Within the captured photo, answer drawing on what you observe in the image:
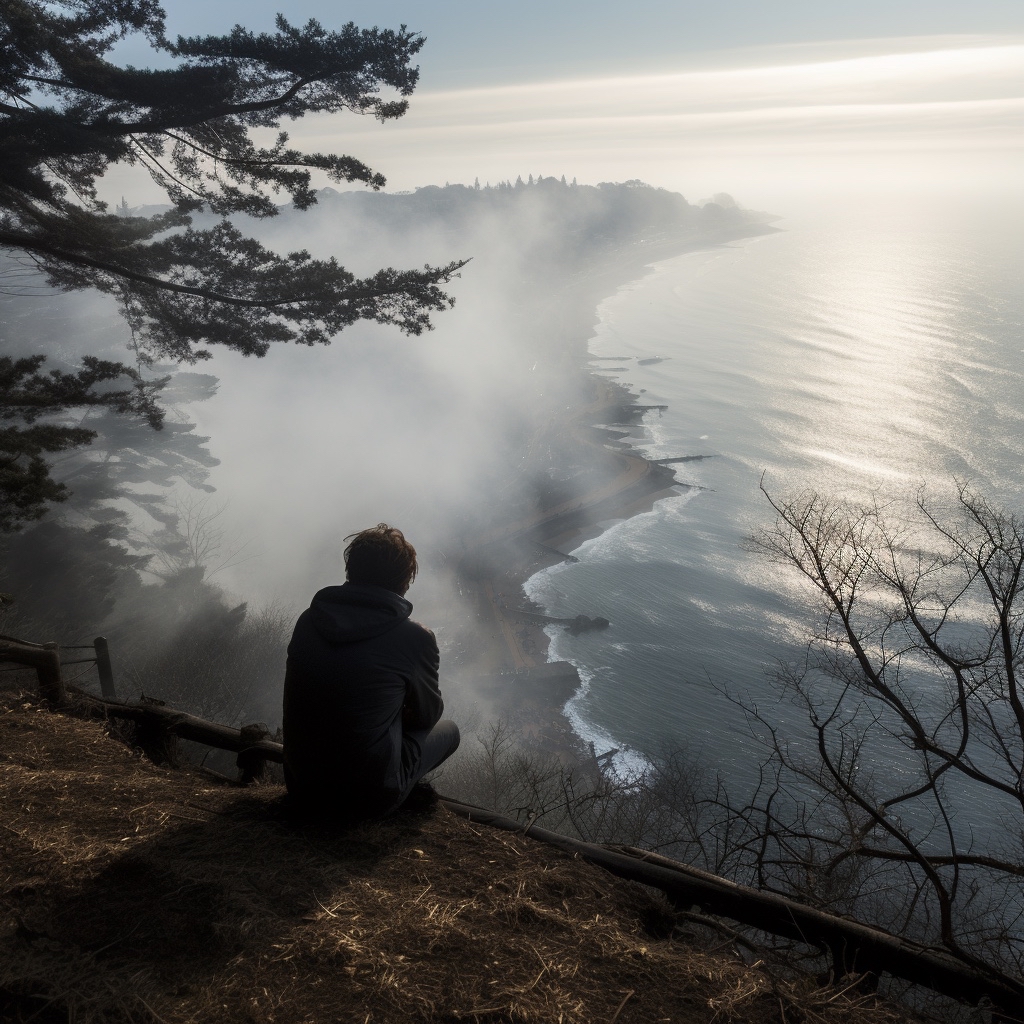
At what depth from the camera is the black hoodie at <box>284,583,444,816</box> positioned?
10.1ft

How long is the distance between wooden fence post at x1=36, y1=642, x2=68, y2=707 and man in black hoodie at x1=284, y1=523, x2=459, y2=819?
2.40m

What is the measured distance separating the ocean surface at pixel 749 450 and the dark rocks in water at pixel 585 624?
1.95ft

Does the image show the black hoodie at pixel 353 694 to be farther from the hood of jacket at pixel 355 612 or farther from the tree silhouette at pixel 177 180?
the tree silhouette at pixel 177 180

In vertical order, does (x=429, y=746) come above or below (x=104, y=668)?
above

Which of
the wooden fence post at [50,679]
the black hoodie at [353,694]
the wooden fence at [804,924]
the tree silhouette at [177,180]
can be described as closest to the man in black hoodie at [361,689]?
the black hoodie at [353,694]

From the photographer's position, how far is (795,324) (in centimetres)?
9481

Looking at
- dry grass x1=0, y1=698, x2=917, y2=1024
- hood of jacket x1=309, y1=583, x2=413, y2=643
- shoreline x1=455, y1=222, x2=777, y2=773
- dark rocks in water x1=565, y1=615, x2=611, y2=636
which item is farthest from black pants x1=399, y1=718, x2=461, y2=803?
dark rocks in water x1=565, y1=615, x2=611, y2=636

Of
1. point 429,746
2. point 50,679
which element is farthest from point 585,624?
point 429,746

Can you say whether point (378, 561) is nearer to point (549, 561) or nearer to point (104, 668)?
point (104, 668)

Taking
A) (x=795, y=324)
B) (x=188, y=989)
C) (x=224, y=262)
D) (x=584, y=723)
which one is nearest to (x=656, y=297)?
(x=795, y=324)

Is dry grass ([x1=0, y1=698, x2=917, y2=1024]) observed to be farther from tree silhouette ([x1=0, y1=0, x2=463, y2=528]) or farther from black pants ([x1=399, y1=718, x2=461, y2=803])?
tree silhouette ([x1=0, y1=0, x2=463, y2=528])

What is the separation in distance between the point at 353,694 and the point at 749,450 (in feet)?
189

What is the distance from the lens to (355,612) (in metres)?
3.17

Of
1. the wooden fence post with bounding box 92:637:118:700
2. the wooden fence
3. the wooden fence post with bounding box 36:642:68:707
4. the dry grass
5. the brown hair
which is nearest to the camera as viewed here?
the dry grass
